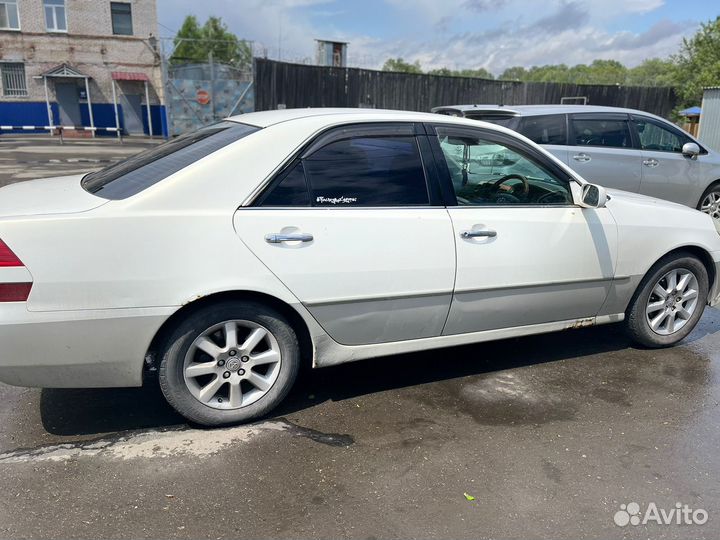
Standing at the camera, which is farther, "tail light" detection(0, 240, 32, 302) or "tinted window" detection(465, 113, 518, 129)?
"tinted window" detection(465, 113, 518, 129)

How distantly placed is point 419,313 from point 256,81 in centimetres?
1319

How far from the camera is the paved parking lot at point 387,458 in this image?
8.46ft

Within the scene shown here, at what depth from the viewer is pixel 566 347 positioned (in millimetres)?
4652

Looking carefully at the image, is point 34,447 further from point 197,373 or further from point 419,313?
point 419,313

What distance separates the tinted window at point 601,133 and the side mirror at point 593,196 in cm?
423

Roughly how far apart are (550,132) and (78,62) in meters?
30.1

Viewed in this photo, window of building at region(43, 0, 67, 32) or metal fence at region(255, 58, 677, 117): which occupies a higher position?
window of building at region(43, 0, 67, 32)

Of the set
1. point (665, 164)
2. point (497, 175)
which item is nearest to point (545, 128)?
point (665, 164)

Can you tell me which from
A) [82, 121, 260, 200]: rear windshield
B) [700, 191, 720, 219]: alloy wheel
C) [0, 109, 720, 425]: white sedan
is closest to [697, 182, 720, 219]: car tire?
[700, 191, 720, 219]: alloy wheel

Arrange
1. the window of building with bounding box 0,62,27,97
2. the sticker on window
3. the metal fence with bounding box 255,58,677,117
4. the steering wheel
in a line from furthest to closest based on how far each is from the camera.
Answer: the window of building with bounding box 0,62,27,97
the metal fence with bounding box 255,58,677,117
the steering wheel
the sticker on window

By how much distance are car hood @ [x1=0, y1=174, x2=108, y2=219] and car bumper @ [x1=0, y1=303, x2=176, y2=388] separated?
0.48 metres

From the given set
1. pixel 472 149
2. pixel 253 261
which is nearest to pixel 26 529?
pixel 253 261

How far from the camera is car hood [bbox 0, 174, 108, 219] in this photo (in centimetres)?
289

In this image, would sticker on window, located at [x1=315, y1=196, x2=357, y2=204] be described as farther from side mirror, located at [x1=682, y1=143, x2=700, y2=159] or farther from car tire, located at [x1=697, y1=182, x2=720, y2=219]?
car tire, located at [x1=697, y1=182, x2=720, y2=219]
